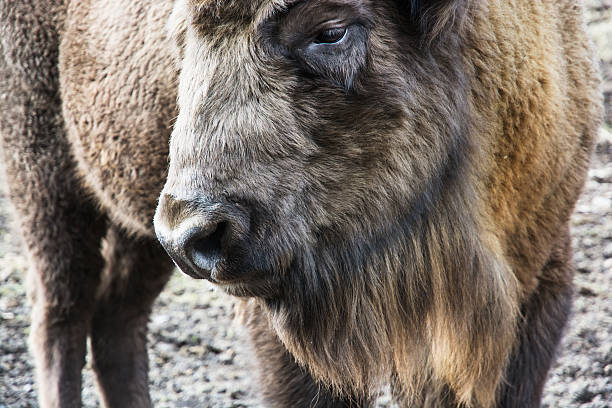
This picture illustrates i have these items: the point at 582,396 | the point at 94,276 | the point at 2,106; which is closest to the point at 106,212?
the point at 94,276

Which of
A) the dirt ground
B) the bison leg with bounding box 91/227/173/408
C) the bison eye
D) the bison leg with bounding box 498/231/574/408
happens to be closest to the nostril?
the bison eye

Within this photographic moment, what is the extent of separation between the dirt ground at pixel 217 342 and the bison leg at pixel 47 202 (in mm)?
505

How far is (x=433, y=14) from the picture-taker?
9.52 feet

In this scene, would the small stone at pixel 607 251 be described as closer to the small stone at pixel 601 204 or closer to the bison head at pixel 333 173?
the small stone at pixel 601 204

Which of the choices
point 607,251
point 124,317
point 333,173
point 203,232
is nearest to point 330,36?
point 333,173

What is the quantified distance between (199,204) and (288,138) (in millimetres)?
373

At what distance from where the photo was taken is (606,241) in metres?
6.39

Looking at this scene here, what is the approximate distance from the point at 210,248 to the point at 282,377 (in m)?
1.19

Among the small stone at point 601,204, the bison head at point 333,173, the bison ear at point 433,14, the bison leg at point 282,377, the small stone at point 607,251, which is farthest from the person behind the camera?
the small stone at point 601,204

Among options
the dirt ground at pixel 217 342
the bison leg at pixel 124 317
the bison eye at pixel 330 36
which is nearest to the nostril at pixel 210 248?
the bison eye at pixel 330 36

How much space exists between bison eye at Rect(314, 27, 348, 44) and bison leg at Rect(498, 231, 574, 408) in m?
1.64

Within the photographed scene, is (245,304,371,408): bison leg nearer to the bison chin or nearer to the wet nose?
the bison chin

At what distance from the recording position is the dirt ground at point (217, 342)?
4949mm

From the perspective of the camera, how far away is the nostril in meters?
2.64
